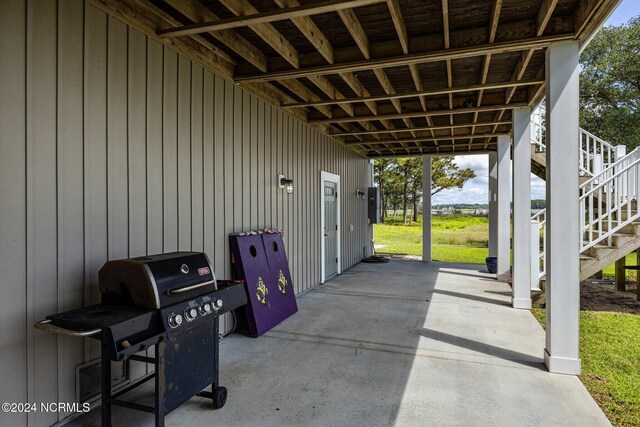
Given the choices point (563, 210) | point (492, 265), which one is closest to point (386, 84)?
point (563, 210)

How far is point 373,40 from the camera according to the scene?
362 cm

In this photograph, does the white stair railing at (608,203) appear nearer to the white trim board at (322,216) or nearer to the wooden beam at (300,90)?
the wooden beam at (300,90)

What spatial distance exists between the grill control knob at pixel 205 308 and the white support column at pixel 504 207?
20.8ft

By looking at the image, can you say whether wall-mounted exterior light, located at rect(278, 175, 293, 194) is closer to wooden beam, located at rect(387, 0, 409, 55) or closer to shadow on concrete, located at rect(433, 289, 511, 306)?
wooden beam, located at rect(387, 0, 409, 55)

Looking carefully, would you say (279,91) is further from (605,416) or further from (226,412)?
(605,416)

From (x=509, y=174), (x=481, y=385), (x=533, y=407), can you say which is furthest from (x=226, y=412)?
(x=509, y=174)

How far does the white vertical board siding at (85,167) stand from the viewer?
2.09 metres

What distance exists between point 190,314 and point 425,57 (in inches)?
121

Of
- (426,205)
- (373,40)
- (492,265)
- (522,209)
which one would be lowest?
(492,265)

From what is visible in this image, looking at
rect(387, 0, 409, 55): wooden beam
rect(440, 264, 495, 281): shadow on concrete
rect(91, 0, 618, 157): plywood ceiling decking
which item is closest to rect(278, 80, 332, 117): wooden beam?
rect(91, 0, 618, 157): plywood ceiling decking

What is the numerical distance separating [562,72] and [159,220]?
12.3 ft

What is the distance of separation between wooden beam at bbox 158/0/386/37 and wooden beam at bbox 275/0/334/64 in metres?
0.09

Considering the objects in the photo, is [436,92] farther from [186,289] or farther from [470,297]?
[186,289]

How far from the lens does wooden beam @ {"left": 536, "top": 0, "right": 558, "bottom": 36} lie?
2.70 meters
